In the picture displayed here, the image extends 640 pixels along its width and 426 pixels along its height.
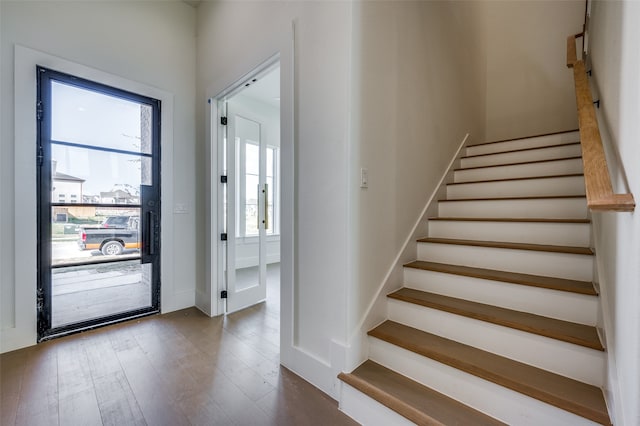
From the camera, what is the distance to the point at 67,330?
2.41m

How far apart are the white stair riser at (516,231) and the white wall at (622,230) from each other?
1.54 ft

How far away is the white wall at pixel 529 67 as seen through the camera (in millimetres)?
3906

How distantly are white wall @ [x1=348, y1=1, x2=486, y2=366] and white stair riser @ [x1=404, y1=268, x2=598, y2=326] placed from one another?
22 centimetres

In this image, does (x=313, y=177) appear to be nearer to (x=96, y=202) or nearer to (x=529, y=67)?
(x=96, y=202)

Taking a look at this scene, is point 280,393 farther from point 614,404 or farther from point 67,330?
point 67,330

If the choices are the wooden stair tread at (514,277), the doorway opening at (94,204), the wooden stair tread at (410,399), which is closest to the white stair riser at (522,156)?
the wooden stair tread at (514,277)

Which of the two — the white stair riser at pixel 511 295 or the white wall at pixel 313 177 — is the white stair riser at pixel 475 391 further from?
the white stair riser at pixel 511 295

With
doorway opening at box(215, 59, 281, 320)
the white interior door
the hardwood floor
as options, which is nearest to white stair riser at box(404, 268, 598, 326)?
the hardwood floor

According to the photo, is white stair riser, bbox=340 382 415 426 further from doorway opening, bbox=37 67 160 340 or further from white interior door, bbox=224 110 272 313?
doorway opening, bbox=37 67 160 340

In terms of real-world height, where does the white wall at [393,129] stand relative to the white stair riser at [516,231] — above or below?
above

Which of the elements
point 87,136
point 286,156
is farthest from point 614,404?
point 87,136

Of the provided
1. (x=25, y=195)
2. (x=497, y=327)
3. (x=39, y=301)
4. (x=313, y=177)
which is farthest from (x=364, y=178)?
(x=39, y=301)

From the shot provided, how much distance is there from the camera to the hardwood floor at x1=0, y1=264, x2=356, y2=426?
1.49m

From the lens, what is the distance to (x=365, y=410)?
4.73 feet
